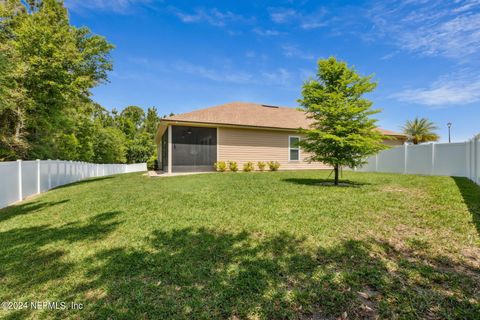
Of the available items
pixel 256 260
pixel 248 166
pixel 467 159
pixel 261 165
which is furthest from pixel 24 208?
pixel 467 159

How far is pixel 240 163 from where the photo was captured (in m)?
14.9

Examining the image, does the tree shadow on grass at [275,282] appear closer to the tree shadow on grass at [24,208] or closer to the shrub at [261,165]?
the tree shadow on grass at [24,208]

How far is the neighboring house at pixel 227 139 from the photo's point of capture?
13883 mm

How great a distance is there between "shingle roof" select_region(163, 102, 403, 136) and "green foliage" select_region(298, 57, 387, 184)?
19.4ft

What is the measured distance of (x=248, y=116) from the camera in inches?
632

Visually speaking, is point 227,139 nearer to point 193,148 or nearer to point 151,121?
point 193,148

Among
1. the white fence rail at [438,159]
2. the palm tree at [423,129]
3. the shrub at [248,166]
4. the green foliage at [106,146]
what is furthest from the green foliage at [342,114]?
the palm tree at [423,129]

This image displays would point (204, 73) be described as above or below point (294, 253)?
above

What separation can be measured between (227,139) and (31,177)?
30.7ft

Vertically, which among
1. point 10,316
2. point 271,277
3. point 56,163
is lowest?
point 10,316

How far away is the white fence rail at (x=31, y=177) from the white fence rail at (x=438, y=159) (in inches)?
539

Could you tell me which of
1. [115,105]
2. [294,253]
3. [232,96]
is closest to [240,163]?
[232,96]

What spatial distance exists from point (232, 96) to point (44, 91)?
1383cm

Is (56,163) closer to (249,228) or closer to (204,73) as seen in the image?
(204,73)
